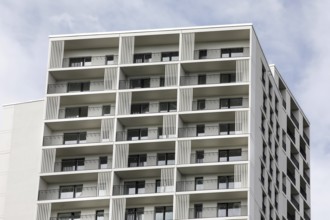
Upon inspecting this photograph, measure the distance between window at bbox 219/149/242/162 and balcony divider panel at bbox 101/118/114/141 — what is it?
10076 millimetres

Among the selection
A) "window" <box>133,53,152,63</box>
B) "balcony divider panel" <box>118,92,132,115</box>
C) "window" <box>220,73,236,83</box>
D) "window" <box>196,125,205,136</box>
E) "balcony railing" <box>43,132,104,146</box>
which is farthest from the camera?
"window" <box>133,53,152,63</box>

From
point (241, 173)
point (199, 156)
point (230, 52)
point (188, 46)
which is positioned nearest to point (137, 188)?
point (199, 156)

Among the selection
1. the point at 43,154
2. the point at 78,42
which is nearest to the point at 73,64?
the point at 78,42

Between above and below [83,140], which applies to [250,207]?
below

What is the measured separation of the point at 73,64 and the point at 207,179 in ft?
58.0

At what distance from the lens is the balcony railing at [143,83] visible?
363ft

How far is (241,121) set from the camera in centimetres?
10719

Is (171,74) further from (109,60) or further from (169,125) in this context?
(109,60)

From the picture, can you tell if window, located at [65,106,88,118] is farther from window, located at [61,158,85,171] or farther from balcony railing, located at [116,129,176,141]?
balcony railing, located at [116,129,176,141]

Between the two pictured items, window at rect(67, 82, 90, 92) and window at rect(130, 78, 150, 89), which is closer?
window at rect(130, 78, 150, 89)

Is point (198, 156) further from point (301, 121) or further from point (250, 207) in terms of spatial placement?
point (301, 121)

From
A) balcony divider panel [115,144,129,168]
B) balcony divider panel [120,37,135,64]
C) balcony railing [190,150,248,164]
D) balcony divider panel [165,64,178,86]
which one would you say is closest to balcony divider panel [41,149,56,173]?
balcony divider panel [115,144,129,168]

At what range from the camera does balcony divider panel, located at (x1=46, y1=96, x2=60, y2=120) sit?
4365 inches

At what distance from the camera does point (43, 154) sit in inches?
4296
